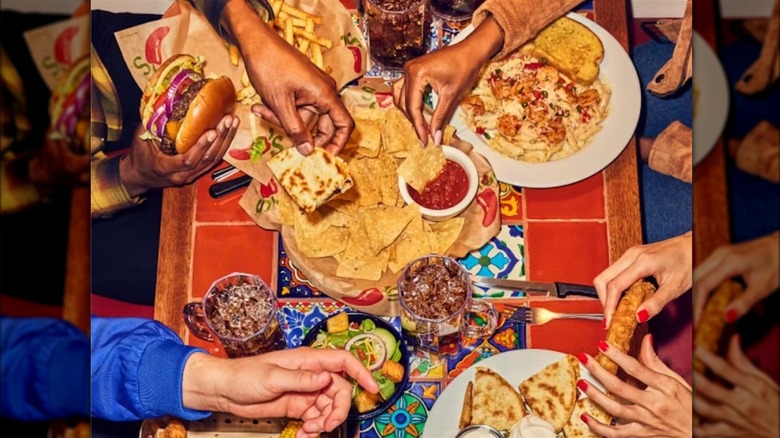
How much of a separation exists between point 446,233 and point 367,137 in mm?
322

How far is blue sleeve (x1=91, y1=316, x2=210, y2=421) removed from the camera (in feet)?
5.37

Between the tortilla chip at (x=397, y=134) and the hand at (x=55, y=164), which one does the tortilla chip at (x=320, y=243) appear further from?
the hand at (x=55, y=164)

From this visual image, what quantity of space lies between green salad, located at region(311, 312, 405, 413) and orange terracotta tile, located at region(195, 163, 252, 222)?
0.38 meters

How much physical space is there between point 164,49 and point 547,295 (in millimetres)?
1218

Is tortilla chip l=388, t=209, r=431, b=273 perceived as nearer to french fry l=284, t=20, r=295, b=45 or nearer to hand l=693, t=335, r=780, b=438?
french fry l=284, t=20, r=295, b=45

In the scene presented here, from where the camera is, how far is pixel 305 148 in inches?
69.0

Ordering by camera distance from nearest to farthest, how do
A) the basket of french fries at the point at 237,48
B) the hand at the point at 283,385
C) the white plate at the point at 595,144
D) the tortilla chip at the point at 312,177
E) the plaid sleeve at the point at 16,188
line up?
1. the plaid sleeve at the point at 16,188
2. the hand at the point at 283,385
3. the tortilla chip at the point at 312,177
4. the white plate at the point at 595,144
5. the basket of french fries at the point at 237,48

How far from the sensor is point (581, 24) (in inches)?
75.9

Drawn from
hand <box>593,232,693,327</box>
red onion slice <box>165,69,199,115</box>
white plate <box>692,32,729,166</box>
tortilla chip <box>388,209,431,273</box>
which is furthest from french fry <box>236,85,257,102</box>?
white plate <box>692,32,729,166</box>

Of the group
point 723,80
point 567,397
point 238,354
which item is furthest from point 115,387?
point 723,80

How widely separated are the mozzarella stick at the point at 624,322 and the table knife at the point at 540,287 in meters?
0.07

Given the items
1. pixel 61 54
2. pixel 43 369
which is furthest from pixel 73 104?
pixel 43 369

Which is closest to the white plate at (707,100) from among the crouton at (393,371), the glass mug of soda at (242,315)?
the crouton at (393,371)

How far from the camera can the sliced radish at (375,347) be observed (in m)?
1.67
